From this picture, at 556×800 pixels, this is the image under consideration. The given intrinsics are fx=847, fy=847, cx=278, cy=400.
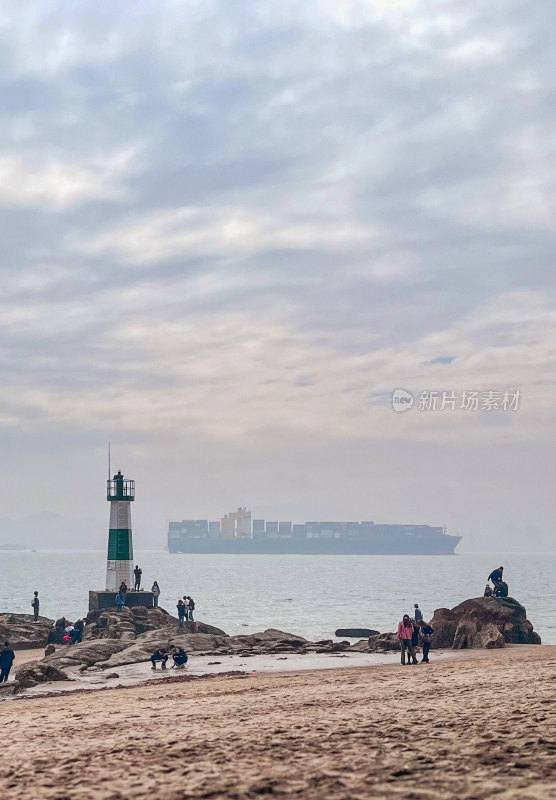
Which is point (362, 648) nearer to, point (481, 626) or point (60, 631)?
point (481, 626)

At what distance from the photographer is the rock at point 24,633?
46.2 metres

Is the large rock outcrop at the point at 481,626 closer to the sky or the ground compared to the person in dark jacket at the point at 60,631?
closer to the sky

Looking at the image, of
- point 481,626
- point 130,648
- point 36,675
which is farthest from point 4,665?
point 481,626

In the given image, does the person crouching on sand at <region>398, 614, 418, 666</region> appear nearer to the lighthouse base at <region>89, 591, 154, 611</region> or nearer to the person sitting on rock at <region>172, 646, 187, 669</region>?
the person sitting on rock at <region>172, 646, 187, 669</region>

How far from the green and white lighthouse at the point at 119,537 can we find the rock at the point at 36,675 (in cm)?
3005

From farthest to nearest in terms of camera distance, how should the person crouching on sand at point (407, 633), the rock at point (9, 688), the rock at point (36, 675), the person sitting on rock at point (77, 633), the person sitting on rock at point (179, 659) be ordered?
the person sitting on rock at point (77, 633) → the person sitting on rock at point (179, 659) → the person crouching on sand at point (407, 633) → the rock at point (36, 675) → the rock at point (9, 688)

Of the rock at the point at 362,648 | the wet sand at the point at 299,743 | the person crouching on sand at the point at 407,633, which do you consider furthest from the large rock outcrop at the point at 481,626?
the wet sand at the point at 299,743

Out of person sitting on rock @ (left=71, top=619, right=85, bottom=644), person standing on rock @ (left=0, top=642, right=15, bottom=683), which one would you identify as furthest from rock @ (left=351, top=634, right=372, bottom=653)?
person sitting on rock @ (left=71, top=619, right=85, bottom=644)

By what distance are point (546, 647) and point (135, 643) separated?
1731 cm

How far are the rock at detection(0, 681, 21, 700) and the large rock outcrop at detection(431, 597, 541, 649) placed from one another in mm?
18317

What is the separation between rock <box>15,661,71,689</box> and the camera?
26641mm

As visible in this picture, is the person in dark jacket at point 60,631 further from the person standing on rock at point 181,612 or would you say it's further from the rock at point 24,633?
the person standing on rock at point 181,612

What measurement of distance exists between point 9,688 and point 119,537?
33912 mm

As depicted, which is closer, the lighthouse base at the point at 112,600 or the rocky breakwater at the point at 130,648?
the rocky breakwater at the point at 130,648
